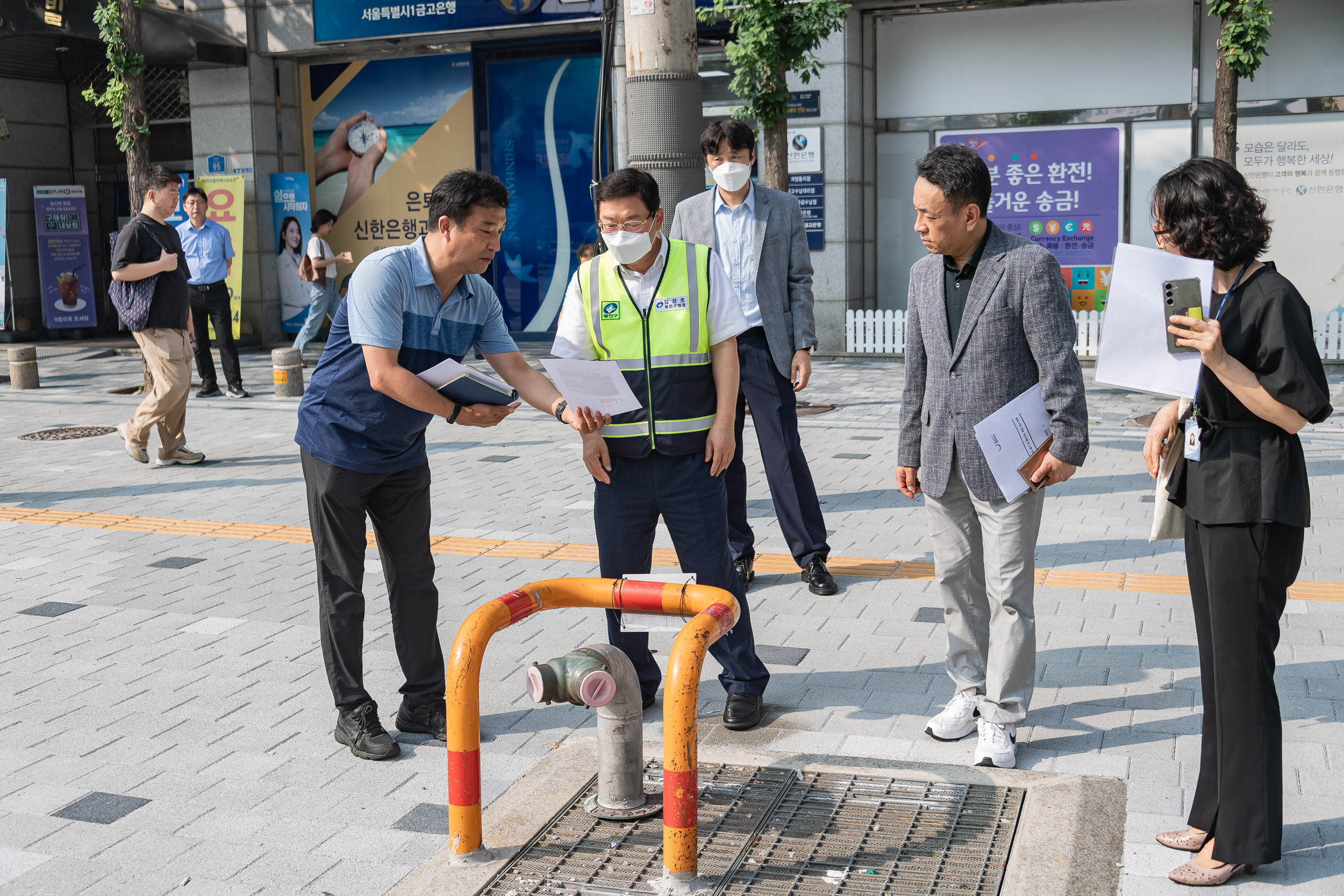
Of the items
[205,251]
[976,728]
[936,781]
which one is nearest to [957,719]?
[976,728]

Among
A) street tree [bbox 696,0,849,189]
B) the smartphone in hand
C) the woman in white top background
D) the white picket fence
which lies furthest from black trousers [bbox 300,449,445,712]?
the white picket fence

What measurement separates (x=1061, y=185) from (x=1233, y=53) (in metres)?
4.99

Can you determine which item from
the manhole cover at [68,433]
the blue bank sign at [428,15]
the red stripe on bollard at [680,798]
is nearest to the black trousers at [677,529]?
the red stripe on bollard at [680,798]

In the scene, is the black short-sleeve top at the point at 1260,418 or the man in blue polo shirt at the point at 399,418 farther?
the man in blue polo shirt at the point at 399,418

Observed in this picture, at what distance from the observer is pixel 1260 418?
9.86 ft

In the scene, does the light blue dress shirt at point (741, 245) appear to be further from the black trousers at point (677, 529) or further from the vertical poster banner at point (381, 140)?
the vertical poster banner at point (381, 140)

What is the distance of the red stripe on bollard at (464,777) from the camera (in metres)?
3.21

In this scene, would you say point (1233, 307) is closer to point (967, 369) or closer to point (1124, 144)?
point (967, 369)

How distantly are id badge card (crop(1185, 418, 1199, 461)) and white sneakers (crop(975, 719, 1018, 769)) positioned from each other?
3.68ft

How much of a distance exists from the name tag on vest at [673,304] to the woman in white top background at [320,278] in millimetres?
10004

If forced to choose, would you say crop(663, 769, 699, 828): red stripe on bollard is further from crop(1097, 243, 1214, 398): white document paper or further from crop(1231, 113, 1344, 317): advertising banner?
crop(1231, 113, 1344, 317): advertising banner

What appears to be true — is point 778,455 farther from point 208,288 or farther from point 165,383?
point 208,288

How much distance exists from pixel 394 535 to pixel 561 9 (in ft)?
39.5

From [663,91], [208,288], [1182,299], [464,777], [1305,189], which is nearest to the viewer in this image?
[1182,299]
